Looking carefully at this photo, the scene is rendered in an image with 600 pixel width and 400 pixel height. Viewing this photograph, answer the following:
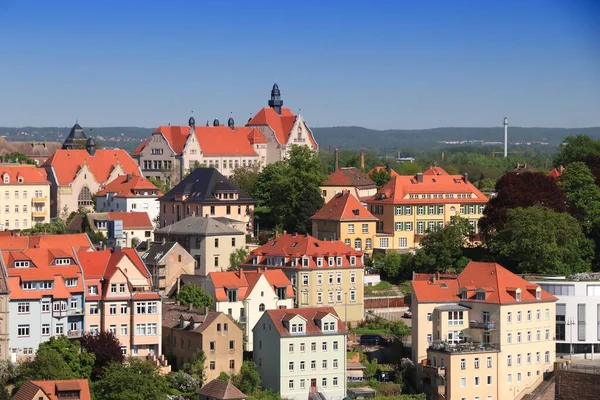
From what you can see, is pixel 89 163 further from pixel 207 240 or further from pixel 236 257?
pixel 207 240

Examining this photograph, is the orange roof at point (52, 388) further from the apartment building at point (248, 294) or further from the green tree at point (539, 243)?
the green tree at point (539, 243)

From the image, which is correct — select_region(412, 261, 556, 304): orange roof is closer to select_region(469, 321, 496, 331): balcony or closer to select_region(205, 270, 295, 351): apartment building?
select_region(469, 321, 496, 331): balcony

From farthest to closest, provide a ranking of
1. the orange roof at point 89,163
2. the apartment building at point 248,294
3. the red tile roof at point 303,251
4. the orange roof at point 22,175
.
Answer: the orange roof at point 89,163, the orange roof at point 22,175, the red tile roof at point 303,251, the apartment building at point 248,294

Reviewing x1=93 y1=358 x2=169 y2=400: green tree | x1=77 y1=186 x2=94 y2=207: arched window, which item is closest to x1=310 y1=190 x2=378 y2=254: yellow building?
x1=77 y1=186 x2=94 y2=207: arched window

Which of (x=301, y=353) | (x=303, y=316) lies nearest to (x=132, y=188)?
(x=303, y=316)

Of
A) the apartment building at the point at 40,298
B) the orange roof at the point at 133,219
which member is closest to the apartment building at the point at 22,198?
the orange roof at the point at 133,219

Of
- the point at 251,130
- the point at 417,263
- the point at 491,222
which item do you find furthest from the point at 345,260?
the point at 251,130
